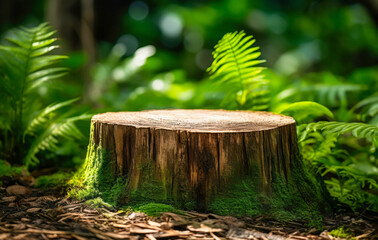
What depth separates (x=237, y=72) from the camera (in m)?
3.24

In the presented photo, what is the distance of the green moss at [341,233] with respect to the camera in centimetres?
211

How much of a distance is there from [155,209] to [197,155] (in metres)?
0.40

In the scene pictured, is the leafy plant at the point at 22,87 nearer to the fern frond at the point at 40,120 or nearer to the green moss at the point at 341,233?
the fern frond at the point at 40,120

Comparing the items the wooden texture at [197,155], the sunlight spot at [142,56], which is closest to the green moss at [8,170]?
the wooden texture at [197,155]

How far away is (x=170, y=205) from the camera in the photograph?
7.28 feet

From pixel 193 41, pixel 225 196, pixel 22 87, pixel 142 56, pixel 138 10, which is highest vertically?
pixel 138 10

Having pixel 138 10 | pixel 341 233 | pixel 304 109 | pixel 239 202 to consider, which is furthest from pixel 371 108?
pixel 138 10

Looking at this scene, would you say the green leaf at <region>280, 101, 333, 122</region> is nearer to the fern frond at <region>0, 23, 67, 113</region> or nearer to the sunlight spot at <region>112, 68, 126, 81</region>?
the fern frond at <region>0, 23, 67, 113</region>

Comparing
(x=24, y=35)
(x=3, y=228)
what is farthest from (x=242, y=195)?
(x=24, y=35)

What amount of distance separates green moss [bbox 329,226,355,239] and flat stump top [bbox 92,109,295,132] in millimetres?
688

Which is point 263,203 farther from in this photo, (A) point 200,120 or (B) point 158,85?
(B) point 158,85

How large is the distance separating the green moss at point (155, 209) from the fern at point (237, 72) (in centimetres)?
126

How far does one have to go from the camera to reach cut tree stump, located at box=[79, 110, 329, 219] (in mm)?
2191

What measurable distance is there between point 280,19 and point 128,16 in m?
4.38
